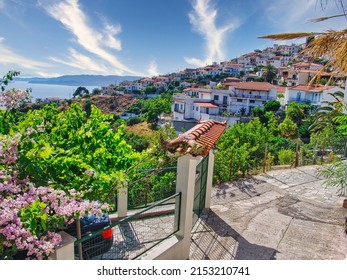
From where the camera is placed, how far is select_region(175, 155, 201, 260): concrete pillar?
4266 millimetres

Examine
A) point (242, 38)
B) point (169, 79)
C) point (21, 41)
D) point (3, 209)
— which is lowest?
point (3, 209)

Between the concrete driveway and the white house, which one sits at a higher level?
the white house

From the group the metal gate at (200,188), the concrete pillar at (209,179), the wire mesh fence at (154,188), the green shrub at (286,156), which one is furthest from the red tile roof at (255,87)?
the metal gate at (200,188)

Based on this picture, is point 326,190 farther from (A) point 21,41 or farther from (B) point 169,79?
(B) point 169,79

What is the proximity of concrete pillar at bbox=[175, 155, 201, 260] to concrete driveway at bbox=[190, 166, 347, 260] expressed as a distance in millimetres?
317

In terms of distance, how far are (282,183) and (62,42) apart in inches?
295

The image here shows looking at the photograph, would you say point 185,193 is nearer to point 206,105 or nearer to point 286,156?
point 286,156

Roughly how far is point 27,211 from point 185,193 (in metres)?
2.59

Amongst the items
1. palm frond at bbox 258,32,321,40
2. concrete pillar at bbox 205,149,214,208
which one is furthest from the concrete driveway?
palm frond at bbox 258,32,321,40

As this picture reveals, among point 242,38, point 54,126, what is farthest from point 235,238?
point 242,38

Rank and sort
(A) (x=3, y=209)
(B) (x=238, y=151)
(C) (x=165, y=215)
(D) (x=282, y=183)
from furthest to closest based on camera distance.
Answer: (B) (x=238, y=151), (D) (x=282, y=183), (C) (x=165, y=215), (A) (x=3, y=209)

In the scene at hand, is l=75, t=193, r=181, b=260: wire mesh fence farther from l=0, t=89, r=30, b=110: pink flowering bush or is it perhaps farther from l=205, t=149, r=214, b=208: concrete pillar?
l=0, t=89, r=30, b=110: pink flowering bush

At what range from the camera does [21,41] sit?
4.83 metres

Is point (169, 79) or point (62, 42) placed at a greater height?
point (169, 79)
